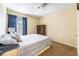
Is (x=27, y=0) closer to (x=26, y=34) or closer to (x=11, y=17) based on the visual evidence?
(x=11, y=17)

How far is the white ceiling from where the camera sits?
51.9 inches

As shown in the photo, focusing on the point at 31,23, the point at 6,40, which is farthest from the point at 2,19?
the point at 31,23

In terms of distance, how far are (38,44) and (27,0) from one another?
74 cm

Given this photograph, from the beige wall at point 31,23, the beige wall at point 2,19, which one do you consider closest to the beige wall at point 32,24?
the beige wall at point 31,23

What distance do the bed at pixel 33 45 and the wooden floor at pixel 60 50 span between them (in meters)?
0.09

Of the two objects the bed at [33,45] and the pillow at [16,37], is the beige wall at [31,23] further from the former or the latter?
the pillow at [16,37]

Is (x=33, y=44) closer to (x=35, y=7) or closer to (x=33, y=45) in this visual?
(x=33, y=45)

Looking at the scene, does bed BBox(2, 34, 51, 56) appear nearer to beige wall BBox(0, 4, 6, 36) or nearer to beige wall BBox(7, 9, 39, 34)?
beige wall BBox(7, 9, 39, 34)

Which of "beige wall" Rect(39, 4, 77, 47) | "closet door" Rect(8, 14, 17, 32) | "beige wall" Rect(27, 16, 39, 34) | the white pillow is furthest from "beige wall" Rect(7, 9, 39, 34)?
the white pillow

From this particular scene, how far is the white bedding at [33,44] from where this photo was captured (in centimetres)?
131

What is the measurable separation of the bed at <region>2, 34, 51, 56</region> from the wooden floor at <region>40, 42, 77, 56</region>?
0.09 m

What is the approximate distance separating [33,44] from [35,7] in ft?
1.99

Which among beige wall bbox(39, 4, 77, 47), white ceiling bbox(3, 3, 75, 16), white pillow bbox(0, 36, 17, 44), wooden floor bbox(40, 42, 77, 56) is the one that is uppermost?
white ceiling bbox(3, 3, 75, 16)

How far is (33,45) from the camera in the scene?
140cm
